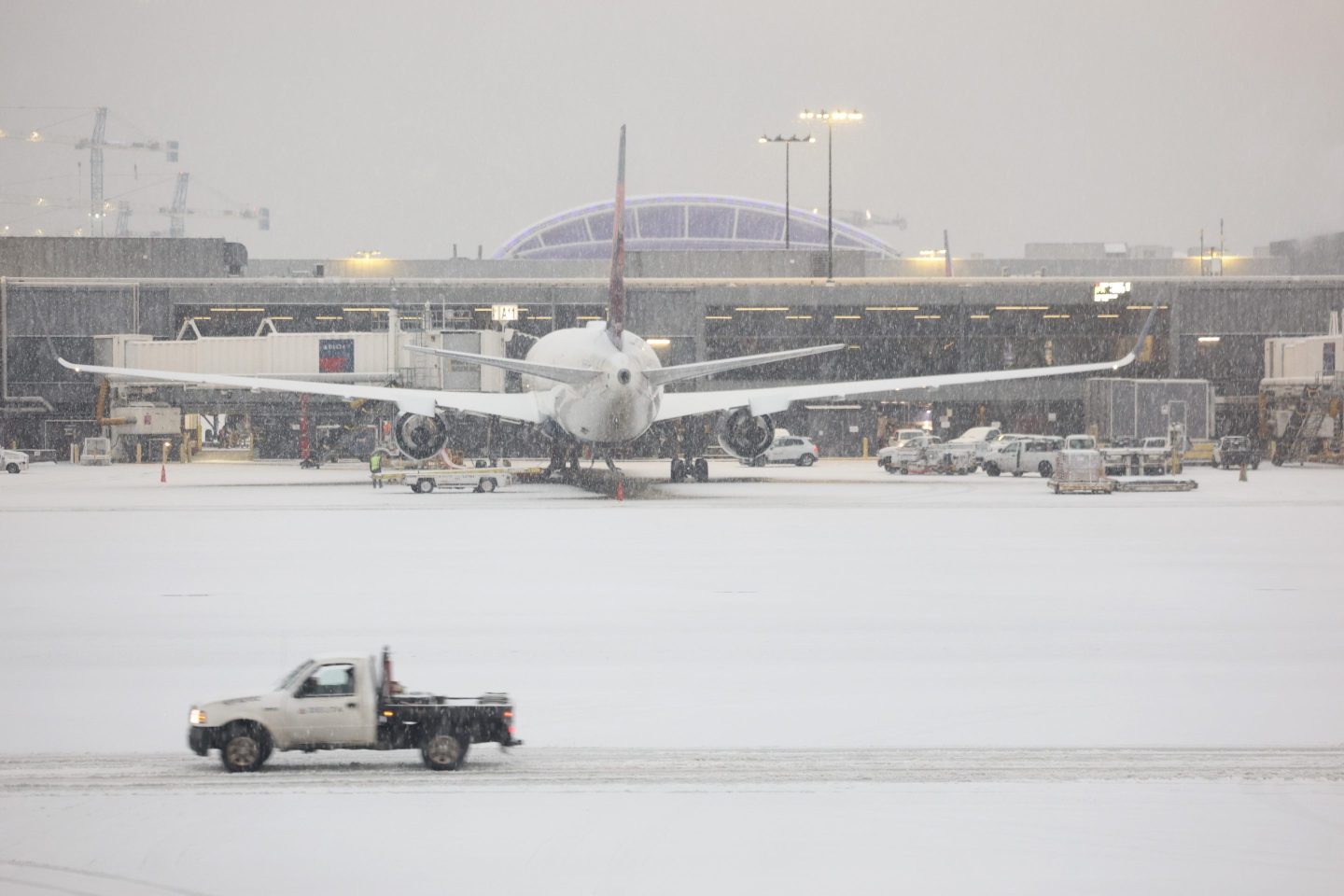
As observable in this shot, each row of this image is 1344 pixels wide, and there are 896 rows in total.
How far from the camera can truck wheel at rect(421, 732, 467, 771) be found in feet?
38.9

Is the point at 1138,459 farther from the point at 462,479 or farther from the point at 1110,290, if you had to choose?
the point at 1110,290

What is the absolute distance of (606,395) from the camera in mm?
44156

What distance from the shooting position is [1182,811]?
10.6m

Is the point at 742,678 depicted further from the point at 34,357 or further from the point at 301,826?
the point at 34,357

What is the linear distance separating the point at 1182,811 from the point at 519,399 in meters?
42.3

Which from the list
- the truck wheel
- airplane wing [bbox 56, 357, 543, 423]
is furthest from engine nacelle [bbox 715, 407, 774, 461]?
the truck wheel

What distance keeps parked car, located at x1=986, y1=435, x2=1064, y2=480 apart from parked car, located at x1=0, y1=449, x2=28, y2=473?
4537cm

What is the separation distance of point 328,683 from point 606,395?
3233 cm

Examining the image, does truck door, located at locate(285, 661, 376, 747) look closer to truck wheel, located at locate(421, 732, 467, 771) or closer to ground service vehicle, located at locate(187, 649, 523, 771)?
ground service vehicle, located at locate(187, 649, 523, 771)

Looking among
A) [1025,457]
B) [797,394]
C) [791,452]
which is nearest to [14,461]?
[791,452]

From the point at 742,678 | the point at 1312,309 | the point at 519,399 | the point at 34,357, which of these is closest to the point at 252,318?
the point at 34,357

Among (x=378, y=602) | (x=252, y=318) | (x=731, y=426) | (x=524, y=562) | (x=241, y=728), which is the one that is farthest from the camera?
(x=252, y=318)

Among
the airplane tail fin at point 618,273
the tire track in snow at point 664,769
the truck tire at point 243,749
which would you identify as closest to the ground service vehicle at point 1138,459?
the airplane tail fin at point 618,273

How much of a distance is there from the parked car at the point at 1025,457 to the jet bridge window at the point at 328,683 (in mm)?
53202
